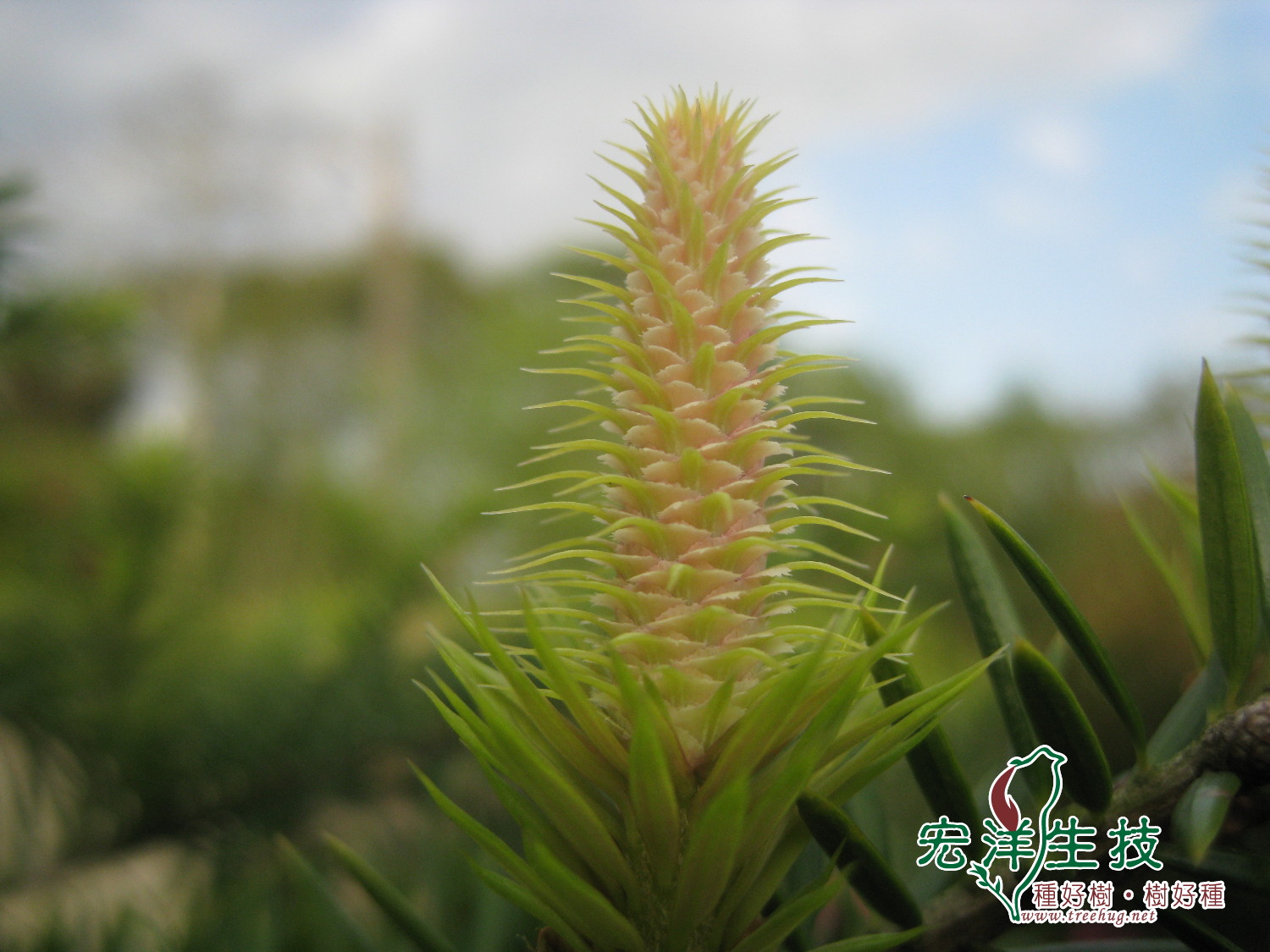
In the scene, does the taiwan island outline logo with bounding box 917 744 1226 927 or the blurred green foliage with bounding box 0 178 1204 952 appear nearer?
the taiwan island outline logo with bounding box 917 744 1226 927

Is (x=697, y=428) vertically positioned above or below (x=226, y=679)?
above

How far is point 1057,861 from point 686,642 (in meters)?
0.09

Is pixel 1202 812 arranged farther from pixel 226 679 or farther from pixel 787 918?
pixel 226 679

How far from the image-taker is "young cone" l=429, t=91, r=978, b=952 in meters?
0.12

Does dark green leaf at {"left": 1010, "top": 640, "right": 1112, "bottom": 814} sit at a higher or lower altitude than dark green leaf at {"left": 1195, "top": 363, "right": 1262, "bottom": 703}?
lower

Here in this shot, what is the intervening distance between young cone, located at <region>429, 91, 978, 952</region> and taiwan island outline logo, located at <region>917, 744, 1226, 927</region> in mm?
33

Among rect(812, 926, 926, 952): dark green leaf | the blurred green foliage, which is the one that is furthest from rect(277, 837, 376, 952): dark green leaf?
rect(812, 926, 926, 952): dark green leaf

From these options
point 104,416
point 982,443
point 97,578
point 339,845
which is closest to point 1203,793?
point 339,845

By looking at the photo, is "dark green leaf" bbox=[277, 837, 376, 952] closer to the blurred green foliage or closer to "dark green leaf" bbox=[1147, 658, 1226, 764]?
the blurred green foliage

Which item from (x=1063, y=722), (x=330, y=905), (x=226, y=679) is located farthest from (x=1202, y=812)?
(x=226, y=679)

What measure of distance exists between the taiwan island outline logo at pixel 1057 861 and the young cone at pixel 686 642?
0.11 feet

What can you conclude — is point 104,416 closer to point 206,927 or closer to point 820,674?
point 206,927

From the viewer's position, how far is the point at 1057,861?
0.49 ft

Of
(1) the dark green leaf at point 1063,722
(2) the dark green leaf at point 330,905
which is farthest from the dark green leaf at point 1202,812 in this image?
(2) the dark green leaf at point 330,905
